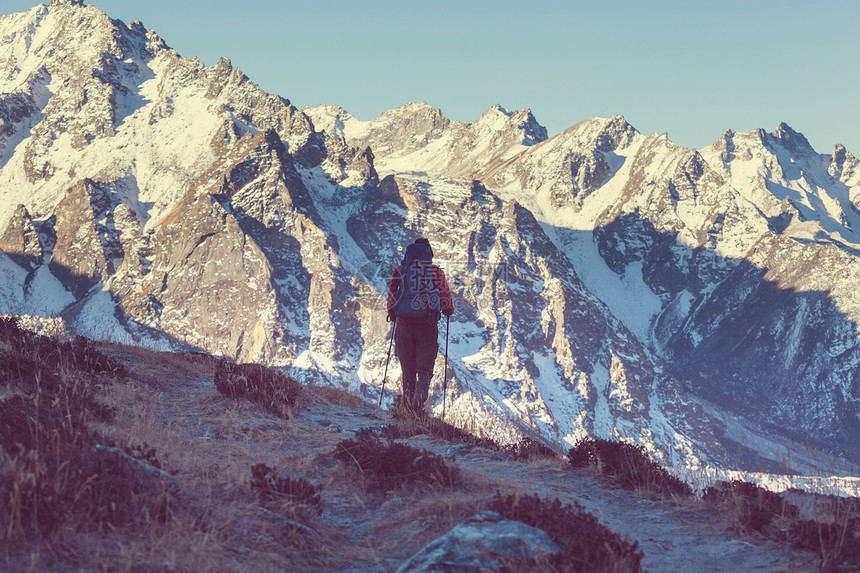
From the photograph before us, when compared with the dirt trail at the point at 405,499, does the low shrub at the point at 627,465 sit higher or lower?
higher

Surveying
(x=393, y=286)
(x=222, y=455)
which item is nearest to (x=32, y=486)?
(x=222, y=455)

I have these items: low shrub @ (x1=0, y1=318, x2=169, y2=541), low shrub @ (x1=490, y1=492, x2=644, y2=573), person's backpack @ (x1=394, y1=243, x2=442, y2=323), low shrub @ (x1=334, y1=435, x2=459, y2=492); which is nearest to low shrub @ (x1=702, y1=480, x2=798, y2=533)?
low shrub @ (x1=490, y1=492, x2=644, y2=573)

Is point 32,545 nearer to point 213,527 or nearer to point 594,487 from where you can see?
point 213,527

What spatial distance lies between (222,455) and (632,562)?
15.3 feet

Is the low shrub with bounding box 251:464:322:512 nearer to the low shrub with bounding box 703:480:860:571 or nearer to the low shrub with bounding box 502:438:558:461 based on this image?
the low shrub with bounding box 502:438:558:461

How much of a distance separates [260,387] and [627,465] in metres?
6.12

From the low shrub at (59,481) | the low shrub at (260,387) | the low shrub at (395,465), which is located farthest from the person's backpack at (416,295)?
the low shrub at (59,481)

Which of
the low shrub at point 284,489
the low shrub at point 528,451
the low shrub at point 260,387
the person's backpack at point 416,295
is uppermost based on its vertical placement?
the person's backpack at point 416,295

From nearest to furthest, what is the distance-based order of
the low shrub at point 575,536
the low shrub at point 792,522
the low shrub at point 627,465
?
1. the low shrub at point 575,536
2. the low shrub at point 792,522
3. the low shrub at point 627,465

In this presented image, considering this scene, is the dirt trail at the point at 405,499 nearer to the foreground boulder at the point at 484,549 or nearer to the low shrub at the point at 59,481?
the foreground boulder at the point at 484,549

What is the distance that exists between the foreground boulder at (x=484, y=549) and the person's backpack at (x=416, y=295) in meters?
6.98

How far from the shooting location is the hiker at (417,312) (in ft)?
39.5

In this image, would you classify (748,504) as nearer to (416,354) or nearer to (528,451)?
(528,451)

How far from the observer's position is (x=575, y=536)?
202 inches
